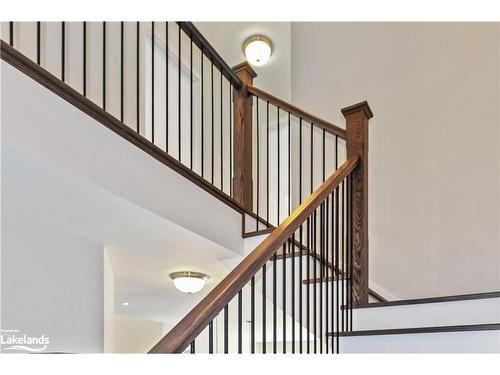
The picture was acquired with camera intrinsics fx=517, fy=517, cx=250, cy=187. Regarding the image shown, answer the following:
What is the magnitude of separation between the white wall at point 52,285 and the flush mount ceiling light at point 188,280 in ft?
2.50

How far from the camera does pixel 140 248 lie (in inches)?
115

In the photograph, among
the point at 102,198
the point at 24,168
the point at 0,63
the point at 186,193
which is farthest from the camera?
the point at 186,193

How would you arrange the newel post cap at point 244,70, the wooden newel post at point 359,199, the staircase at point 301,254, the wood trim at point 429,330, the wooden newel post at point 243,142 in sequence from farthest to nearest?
1. the newel post cap at point 244,70
2. the wooden newel post at point 243,142
3. the wooden newel post at point 359,199
4. the wood trim at point 429,330
5. the staircase at point 301,254

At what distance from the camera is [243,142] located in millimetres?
3504

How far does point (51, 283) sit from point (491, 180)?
2924mm

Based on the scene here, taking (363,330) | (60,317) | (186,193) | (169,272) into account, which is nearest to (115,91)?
(169,272)

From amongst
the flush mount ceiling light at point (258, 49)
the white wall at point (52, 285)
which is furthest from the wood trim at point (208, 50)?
the flush mount ceiling light at point (258, 49)

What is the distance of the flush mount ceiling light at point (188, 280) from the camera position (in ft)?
11.5

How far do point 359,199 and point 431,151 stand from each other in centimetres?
148

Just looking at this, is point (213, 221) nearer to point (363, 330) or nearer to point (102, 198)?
point (102, 198)

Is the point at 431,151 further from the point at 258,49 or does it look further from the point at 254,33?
the point at 254,33

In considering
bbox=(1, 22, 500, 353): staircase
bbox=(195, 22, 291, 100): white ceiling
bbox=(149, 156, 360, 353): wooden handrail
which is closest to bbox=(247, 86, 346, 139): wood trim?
A: bbox=(1, 22, 500, 353): staircase

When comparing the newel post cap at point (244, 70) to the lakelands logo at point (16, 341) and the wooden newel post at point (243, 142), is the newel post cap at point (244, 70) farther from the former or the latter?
the lakelands logo at point (16, 341)

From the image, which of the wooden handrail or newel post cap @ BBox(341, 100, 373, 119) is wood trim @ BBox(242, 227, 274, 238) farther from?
the wooden handrail
